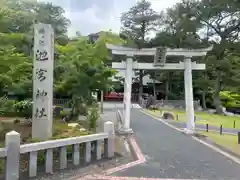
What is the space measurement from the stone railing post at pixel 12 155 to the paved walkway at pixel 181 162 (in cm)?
231

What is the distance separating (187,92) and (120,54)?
142 inches

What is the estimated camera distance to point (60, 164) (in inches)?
264

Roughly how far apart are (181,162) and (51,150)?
380cm

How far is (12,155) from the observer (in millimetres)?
5551

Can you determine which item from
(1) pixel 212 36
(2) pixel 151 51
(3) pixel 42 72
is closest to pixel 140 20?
(1) pixel 212 36

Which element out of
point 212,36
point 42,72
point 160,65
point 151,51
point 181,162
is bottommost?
point 181,162

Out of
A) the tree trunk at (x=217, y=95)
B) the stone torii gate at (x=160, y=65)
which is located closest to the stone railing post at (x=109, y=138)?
the stone torii gate at (x=160, y=65)

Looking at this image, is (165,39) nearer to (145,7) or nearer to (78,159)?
(145,7)

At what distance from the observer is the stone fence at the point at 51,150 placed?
5535 millimetres

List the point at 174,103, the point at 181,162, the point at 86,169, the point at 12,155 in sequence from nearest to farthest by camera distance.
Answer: the point at 12,155, the point at 86,169, the point at 181,162, the point at 174,103

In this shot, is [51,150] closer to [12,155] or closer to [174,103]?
[12,155]

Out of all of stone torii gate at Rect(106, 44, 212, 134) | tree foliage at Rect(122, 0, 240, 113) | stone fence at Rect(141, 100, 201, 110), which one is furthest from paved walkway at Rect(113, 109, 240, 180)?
stone fence at Rect(141, 100, 201, 110)

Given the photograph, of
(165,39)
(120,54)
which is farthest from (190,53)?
(165,39)

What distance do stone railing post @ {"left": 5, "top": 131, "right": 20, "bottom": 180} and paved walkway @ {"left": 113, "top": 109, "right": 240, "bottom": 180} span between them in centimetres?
231
